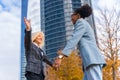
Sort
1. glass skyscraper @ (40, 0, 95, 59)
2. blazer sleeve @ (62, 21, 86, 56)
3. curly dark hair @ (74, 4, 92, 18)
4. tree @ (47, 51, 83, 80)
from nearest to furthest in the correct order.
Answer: blazer sleeve @ (62, 21, 86, 56) → curly dark hair @ (74, 4, 92, 18) → tree @ (47, 51, 83, 80) → glass skyscraper @ (40, 0, 95, 59)

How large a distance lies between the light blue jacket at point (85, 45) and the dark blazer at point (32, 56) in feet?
2.53

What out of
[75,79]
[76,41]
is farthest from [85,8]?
[75,79]

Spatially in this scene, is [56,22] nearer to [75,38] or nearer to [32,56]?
[32,56]

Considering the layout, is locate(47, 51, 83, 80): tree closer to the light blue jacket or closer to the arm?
the arm

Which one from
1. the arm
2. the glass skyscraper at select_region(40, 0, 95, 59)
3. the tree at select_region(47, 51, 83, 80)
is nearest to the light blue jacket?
the arm

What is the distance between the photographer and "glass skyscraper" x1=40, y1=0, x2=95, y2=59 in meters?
84.1

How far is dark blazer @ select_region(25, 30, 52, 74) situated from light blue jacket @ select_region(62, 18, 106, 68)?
0.77 m

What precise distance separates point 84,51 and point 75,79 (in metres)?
18.6

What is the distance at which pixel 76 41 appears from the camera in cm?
320

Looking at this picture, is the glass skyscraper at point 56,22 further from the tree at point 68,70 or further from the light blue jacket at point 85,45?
the light blue jacket at point 85,45

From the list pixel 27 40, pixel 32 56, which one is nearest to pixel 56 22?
pixel 32 56

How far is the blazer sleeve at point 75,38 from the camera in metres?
3.13

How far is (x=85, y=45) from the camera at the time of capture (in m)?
3.24

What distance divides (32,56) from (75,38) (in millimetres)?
927
